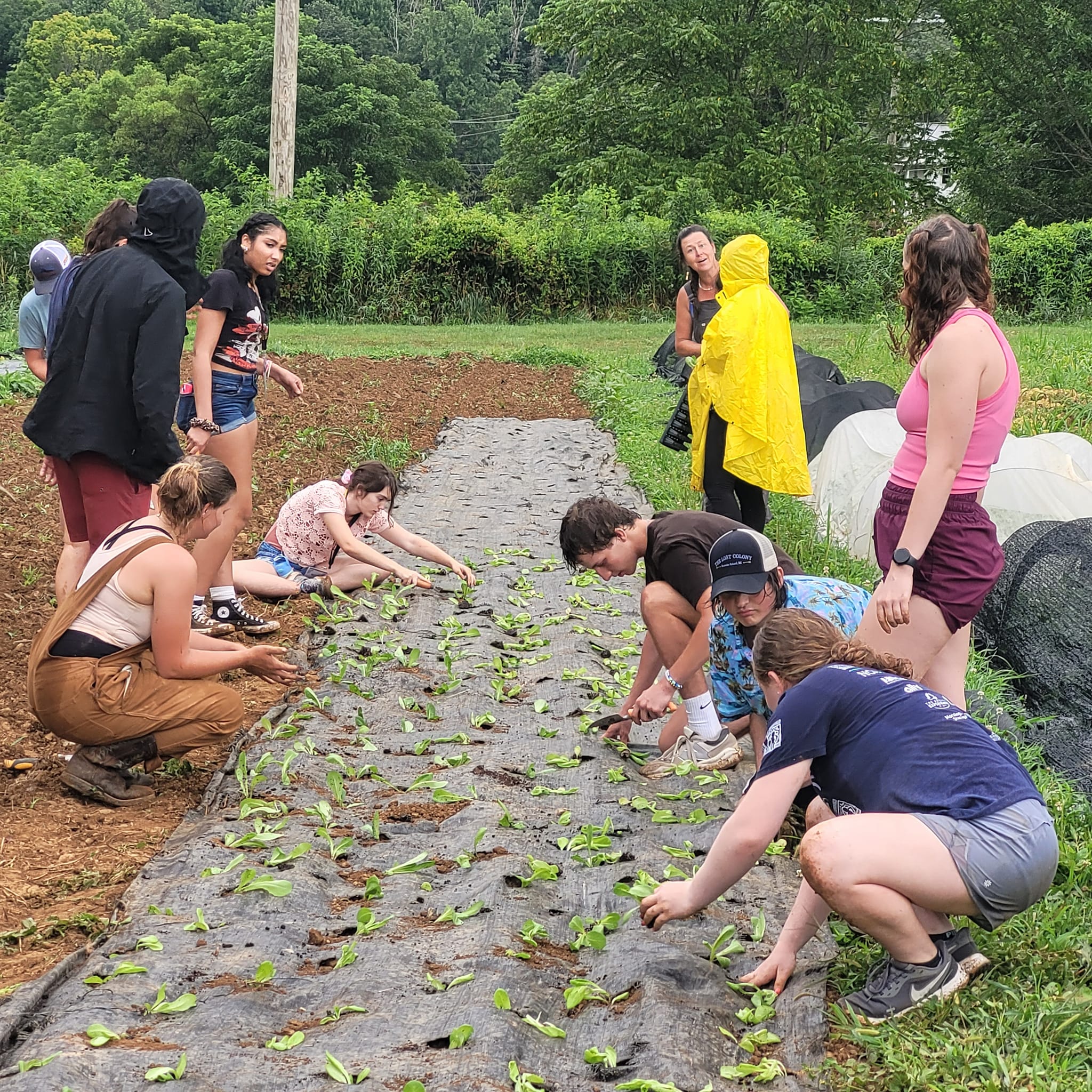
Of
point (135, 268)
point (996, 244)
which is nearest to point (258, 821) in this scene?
point (135, 268)

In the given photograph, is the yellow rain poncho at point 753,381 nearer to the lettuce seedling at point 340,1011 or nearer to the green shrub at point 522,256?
the lettuce seedling at point 340,1011

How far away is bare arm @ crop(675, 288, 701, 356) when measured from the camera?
292 inches

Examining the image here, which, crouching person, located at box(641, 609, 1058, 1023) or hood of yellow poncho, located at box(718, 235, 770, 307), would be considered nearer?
crouching person, located at box(641, 609, 1058, 1023)

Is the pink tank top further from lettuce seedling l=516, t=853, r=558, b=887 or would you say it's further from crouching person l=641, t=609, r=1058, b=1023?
lettuce seedling l=516, t=853, r=558, b=887

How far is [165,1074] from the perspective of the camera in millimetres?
2592

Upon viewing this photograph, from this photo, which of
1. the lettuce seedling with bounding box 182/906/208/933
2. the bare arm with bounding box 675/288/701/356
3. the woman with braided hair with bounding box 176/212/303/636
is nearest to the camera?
the lettuce seedling with bounding box 182/906/208/933

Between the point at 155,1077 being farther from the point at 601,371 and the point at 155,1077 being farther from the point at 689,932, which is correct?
the point at 601,371

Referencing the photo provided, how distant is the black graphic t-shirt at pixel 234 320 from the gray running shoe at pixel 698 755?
8.95ft

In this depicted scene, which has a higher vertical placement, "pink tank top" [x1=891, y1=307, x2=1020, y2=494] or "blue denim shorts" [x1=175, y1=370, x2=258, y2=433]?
"pink tank top" [x1=891, y1=307, x2=1020, y2=494]

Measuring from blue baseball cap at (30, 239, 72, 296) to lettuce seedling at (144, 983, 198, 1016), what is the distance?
431cm

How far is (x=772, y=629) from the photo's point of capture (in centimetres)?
316

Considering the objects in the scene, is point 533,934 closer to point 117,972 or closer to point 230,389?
point 117,972

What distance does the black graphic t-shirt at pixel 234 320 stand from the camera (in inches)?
227

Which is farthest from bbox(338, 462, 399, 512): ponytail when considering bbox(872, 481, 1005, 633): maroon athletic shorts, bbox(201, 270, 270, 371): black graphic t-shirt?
bbox(872, 481, 1005, 633): maroon athletic shorts
